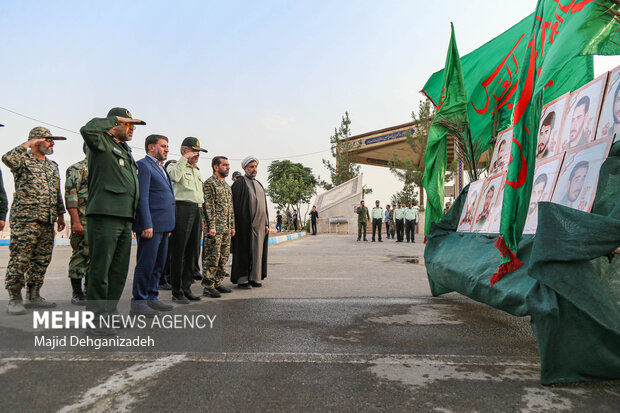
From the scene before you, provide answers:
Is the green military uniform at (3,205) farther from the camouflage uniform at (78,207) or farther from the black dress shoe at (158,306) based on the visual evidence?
the black dress shoe at (158,306)

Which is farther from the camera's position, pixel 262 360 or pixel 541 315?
pixel 262 360

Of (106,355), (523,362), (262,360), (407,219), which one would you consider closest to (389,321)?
(523,362)

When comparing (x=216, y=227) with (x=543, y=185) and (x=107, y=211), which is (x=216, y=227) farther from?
(x=543, y=185)

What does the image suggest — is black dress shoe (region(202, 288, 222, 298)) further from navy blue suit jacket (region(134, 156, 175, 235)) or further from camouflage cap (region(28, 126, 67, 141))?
camouflage cap (region(28, 126, 67, 141))

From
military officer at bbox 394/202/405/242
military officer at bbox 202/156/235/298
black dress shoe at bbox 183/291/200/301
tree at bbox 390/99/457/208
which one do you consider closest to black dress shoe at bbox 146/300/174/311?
black dress shoe at bbox 183/291/200/301

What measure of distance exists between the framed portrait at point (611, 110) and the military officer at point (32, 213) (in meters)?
4.86

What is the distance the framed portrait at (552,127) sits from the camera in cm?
331

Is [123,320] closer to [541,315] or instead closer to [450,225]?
[541,315]

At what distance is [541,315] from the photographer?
199 centimetres

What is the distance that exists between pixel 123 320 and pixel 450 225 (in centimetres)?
352

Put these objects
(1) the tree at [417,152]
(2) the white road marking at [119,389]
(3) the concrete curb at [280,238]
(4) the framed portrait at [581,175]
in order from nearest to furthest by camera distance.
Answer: (2) the white road marking at [119,389] < (4) the framed portrait at [581,175] < (3) the concrete curb at [280,238] < (1) the tree at [417,152]

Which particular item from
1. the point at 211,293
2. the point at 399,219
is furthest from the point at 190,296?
the point at 399,219

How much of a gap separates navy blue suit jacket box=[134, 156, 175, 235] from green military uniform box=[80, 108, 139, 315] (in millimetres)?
432

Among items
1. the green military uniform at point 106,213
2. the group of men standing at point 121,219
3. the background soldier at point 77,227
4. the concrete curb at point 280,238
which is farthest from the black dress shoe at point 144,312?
the concrete curb at point 280,238
